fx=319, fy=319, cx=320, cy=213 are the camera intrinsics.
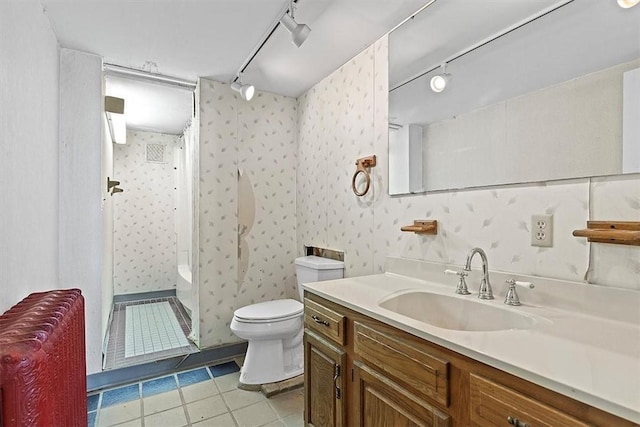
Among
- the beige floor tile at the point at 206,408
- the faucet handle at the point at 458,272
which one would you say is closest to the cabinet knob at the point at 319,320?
the faucet handle at the point at 458,272

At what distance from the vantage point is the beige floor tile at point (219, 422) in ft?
5.81

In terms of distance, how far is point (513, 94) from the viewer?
4.14 ft

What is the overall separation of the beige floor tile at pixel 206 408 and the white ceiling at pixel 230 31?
2225 millimetres

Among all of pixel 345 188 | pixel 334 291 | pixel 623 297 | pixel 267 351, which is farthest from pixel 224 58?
pixel 623 297

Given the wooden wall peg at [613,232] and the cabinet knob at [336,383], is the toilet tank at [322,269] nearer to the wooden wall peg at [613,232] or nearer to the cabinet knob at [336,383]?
the cabinet knob at [336,383]

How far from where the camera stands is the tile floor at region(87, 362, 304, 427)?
71.1 inches

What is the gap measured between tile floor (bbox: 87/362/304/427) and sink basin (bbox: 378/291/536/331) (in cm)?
101

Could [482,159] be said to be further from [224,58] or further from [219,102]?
[219,102]

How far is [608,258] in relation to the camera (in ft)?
3.31

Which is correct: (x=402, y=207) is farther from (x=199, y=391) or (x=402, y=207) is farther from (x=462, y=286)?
(x=199, y=391)

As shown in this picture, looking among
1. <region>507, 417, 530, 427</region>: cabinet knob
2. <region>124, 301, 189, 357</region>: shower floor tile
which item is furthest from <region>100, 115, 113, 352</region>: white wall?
<region>507, 417, 530, 427</region>: cabinet knob

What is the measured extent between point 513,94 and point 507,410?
1115 mm

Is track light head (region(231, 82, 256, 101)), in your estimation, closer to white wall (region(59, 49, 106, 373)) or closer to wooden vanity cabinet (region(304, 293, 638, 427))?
white wall (region(59, 49, 106, 373))

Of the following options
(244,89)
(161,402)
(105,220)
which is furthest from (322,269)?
(105,220)
